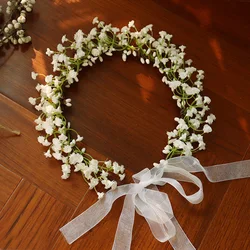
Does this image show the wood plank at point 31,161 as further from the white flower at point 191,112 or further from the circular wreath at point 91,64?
the white flower at point 191,112

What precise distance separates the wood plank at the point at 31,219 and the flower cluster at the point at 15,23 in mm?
312

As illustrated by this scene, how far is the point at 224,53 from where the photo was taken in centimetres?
110

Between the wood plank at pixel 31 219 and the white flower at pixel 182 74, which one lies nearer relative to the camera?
the wood plank at pixel 31 219

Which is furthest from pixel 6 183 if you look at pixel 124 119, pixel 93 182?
pixel 124 119

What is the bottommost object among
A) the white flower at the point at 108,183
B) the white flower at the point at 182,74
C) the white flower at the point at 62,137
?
the white flower at the point at 108,183

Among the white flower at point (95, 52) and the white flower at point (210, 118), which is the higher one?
the white flower at point (210, 118)

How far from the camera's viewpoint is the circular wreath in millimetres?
976

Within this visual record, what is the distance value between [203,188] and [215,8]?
43 cm

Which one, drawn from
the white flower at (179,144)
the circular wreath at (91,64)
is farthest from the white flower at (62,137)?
the white flower at (179,144)

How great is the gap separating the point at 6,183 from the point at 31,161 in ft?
0.21

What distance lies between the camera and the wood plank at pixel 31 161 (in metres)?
0.97

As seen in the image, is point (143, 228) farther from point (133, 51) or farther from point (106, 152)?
point (133, 51)

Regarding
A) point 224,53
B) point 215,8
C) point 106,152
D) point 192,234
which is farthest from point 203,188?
point 215,8

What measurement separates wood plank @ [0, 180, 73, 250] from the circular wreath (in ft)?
0.21
